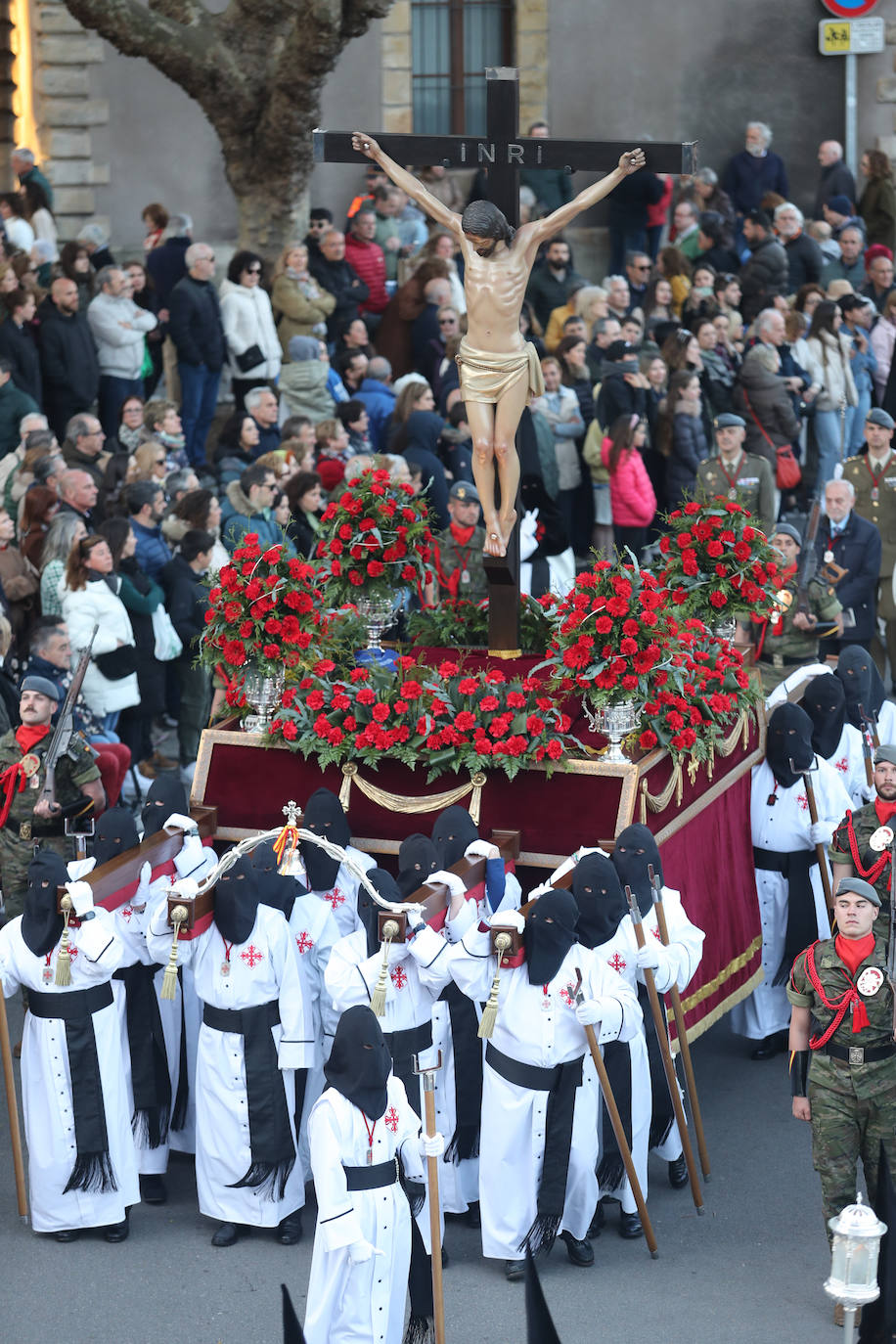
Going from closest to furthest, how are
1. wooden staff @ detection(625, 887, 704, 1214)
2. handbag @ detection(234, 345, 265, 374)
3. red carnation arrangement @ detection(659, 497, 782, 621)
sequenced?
wooden staff @ detection(625, 887, 704, 1214)
red carnation arrangement @ detection(659, 497, 782, 621)
handbag @ detection(234, 345, 265, 374)

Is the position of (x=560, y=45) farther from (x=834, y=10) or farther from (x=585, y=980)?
(x=585, y=980)

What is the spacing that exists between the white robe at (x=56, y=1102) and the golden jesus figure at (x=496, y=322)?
→ 8.48 ft

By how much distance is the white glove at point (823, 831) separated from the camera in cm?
962

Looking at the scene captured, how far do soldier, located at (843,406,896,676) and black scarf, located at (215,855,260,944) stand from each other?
679 cm

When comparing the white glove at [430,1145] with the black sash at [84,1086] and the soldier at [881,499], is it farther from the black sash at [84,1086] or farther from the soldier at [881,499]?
the soldier at [881,499]

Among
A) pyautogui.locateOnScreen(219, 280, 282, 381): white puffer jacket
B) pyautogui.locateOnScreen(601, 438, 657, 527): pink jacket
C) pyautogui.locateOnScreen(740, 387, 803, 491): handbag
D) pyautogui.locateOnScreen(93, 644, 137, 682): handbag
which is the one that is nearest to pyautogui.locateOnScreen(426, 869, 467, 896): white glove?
pyautogui.locateOnScreen(93, 644, 137, 682): handbag

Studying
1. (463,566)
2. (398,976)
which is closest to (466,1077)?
(398,976)

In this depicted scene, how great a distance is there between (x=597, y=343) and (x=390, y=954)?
850 cm

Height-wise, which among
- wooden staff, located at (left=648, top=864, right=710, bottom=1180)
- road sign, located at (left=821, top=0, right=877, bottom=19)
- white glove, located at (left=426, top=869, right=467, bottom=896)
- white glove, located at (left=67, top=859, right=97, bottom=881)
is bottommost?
wooden staff, located at (left=648, top=864, right=710, bottom=1180)

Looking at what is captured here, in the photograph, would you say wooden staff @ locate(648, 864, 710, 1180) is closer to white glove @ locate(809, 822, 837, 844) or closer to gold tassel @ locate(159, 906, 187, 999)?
white glove @ locate(809, 822, 837, 844)

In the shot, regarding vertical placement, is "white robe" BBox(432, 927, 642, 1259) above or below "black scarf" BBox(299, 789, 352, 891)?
below

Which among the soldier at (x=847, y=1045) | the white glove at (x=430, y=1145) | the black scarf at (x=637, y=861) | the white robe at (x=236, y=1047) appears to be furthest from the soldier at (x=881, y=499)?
the white glove at (x=430, y=1145)

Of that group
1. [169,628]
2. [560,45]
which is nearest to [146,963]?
[169,628]

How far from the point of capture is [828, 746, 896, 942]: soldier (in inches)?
329
